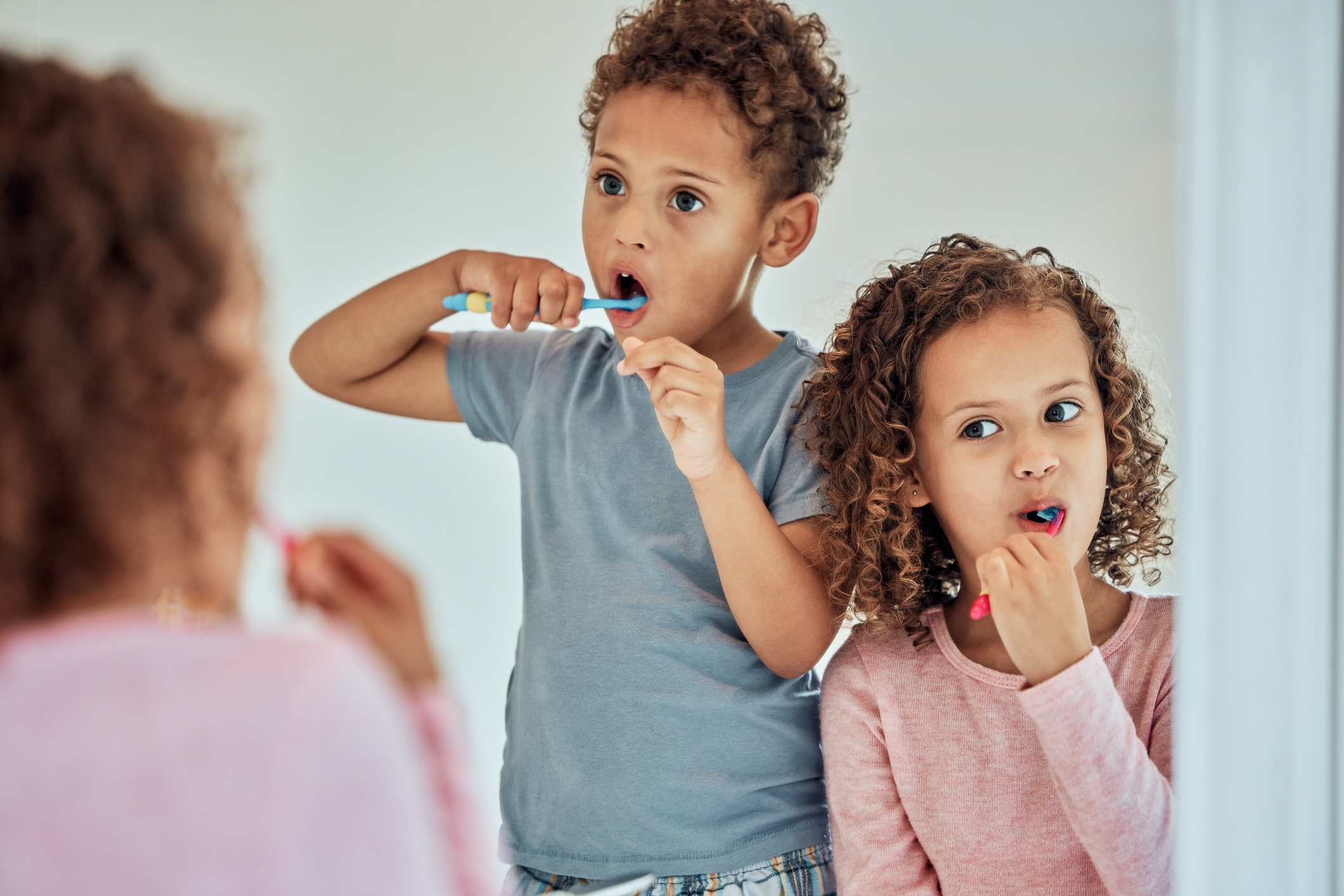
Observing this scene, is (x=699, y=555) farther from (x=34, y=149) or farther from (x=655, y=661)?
(x=34, y=149)

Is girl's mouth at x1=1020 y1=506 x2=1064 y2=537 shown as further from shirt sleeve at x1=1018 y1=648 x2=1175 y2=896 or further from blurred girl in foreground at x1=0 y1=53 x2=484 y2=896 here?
blurred girl in foreground at x1=0 y1=53 x2=484 y2=896

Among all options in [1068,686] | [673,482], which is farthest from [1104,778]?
[673,482]

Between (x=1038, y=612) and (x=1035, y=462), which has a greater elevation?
(x=1035, y=462)

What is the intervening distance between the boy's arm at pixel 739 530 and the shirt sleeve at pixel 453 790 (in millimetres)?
324

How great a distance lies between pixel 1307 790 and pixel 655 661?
497mm

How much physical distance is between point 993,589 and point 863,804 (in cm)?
21

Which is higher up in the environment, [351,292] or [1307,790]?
[351,292]

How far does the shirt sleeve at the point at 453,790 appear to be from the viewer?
48cm

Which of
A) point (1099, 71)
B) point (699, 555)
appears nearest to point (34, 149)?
point (699, 555)

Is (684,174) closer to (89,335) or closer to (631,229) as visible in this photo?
(631,229)

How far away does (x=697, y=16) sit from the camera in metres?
0.97

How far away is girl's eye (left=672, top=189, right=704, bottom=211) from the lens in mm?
898

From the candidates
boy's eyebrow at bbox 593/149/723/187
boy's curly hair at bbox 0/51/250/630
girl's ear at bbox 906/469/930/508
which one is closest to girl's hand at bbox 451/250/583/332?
boy's eyebrow at bbox 593/149/723/187

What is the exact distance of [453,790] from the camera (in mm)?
485
